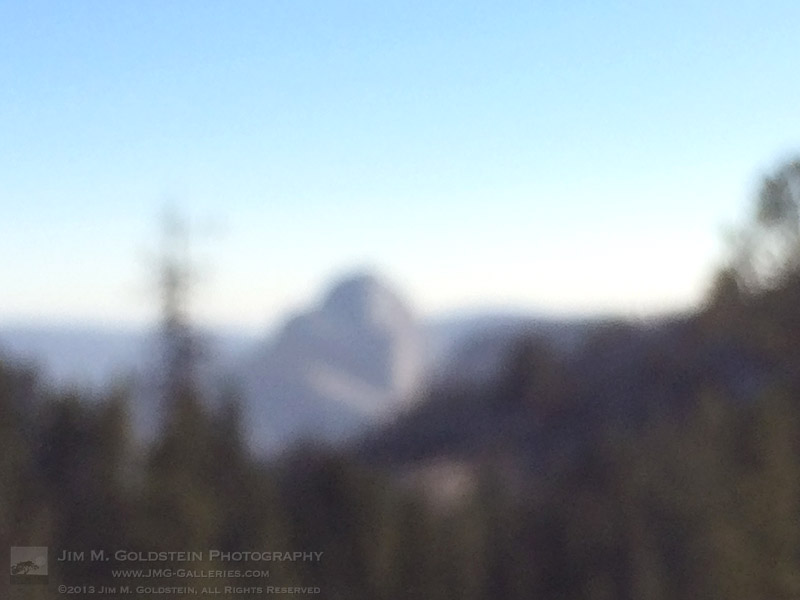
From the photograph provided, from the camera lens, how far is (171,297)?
6.18ft

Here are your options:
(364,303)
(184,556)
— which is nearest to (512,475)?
(364,303)

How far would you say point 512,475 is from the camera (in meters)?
2.01

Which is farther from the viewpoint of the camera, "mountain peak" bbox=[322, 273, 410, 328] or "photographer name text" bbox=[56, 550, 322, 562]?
"mountain peak" bbox=[322, 273, 410, 328]

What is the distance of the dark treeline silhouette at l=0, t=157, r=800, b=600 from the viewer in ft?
6.10

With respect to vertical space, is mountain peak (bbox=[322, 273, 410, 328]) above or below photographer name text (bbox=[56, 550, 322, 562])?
above

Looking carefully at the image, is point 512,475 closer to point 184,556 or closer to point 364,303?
point 364,303

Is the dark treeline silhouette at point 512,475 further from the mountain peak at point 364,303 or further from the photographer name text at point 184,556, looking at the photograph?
the mountain peak at point 364,303

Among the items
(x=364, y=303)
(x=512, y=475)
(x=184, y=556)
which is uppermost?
(x=364, y=303)

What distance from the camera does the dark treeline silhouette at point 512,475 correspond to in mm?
1859

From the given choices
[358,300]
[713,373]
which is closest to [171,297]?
[358,300]

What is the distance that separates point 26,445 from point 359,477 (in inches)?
28.8

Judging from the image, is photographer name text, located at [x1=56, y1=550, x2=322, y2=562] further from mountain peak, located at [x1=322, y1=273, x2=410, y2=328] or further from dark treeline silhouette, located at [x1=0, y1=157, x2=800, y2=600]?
mountain peak, located at [x1=322, y1=273, x2=410, y2=328]

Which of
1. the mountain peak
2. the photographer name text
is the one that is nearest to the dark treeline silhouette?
the photographer name text

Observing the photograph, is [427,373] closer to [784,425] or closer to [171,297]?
[171,297]
